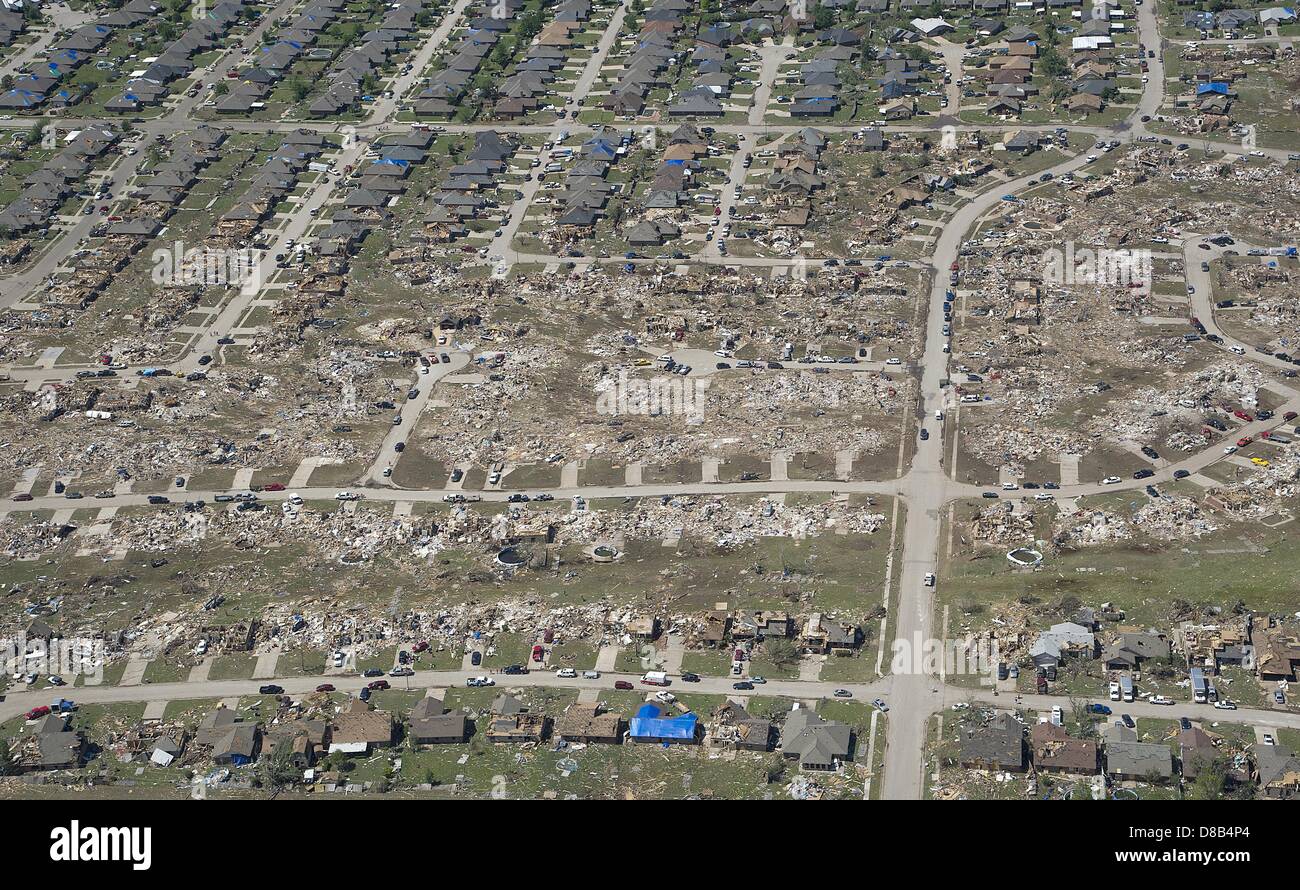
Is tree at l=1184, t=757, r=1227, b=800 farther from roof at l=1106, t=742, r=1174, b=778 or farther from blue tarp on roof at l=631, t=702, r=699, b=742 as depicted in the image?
blue tarp on roof at l=631, t=702, r=699, b=742

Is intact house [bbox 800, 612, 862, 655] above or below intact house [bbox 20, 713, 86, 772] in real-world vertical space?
above

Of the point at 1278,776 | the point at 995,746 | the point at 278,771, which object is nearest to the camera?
the point at 1278,776

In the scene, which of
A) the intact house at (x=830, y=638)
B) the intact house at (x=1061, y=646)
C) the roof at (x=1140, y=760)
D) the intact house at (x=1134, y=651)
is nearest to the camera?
the roof at (x=1140, y=760)

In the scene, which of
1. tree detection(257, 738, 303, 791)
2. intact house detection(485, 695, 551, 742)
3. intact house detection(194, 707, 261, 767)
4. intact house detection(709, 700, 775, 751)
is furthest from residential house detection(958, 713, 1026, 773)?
intact house detection(194, 707, 261, 767)

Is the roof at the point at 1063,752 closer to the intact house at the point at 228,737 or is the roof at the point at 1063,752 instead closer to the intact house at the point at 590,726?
the intact house at the point at 590,726

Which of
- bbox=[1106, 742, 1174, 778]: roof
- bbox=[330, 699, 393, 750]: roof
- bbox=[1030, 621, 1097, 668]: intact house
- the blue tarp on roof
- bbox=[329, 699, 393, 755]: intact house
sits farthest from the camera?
bbox=[1030, 621, 1097, 668]: intact house

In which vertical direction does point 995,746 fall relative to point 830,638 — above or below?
above

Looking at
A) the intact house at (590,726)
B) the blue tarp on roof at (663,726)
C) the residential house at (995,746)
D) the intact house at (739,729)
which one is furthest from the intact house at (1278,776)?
the intact house at (590,726)

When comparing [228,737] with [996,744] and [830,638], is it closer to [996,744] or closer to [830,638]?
[830,638]

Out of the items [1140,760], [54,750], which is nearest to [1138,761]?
[1140,760]
